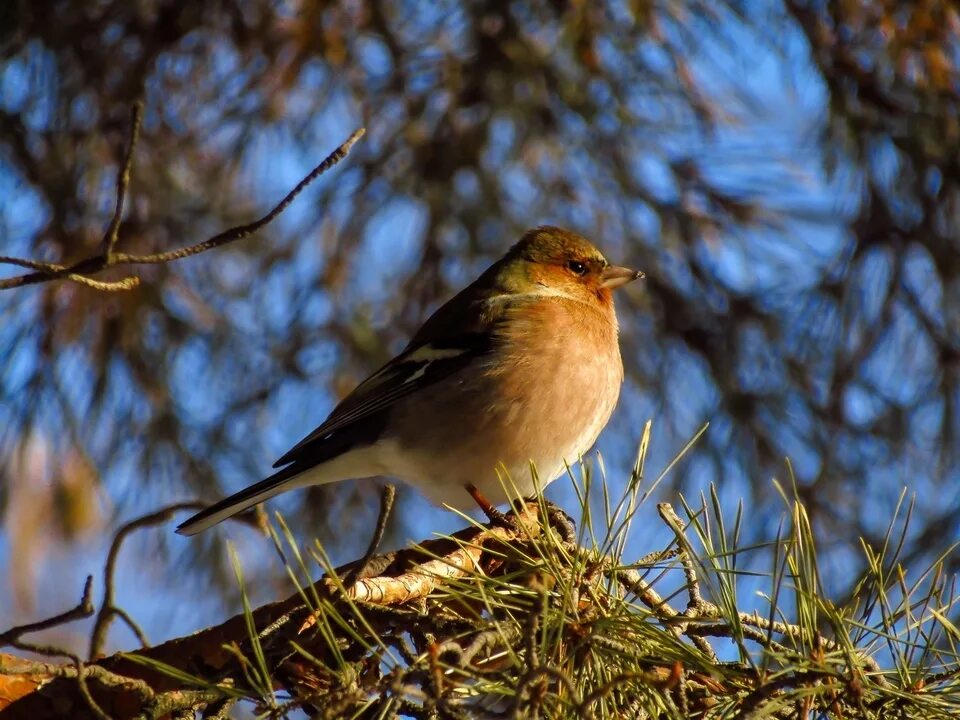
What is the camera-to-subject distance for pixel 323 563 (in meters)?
1.90

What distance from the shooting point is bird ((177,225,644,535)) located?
390 cm

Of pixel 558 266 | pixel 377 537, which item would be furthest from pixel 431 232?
pixel 377 537

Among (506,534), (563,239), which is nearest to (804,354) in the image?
(563,239)

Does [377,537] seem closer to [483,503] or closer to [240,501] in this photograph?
[240,501]

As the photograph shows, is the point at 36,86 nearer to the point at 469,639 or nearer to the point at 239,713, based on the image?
the point at 239,713

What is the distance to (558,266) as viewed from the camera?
14.9ft

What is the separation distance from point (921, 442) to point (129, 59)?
3.35m

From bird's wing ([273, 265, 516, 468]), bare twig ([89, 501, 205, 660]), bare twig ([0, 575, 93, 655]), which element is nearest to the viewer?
bare twig ([0, 575, 93, 655])

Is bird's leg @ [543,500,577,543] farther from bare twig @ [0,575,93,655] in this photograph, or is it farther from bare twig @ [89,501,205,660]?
bare twig @ [0,575,93,655]

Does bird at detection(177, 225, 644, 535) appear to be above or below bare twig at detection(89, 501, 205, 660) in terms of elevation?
below

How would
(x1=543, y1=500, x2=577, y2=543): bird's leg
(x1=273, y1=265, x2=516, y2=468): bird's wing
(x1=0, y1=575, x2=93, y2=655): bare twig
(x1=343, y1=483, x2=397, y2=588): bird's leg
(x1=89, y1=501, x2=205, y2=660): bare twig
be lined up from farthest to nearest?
1. (x1=273, y1=265, x2=516, y2=468): bird's wing
2. (x1=543, y1=500, x2=577, y2=543): bird's leg
3. (x1=89, y1=501, x2=205, y2=660): bare twig
4. (x1=0, y1=575, x2=93, y2=655): bare twig
5. (x1=343, y1=483, x2=397, y2=588): bird's leg

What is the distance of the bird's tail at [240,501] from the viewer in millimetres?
3482

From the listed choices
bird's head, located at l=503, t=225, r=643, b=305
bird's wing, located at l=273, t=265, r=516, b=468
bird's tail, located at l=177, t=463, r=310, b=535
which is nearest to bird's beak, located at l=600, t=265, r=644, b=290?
bird's head, located at l=503, t=225, r=643, b=305

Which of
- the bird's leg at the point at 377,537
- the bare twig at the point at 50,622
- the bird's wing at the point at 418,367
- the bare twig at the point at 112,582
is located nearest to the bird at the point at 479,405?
the bird's wing at the point at 418,367
